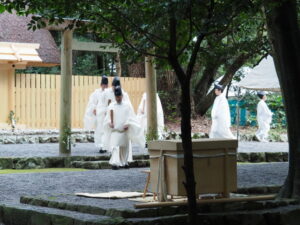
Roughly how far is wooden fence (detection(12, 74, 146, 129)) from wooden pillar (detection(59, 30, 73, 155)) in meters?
6.93

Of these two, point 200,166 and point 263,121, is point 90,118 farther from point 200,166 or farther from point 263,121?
point 200,166

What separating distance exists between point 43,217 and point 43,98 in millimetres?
15495

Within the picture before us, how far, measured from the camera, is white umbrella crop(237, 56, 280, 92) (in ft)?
58.4

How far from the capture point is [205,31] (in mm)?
6484

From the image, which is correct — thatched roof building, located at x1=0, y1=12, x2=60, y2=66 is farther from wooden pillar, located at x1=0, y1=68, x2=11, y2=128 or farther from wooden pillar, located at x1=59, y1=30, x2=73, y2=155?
wooden pillar, located at x1=59, y1=30, x2=73, y2=155

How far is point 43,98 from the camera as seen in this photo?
75.3 ft

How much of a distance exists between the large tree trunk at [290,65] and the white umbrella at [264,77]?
8679mm

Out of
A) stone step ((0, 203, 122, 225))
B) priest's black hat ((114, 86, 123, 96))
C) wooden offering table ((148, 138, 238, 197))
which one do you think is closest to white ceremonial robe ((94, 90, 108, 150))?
priest's black hat ((114, 86, 123, 96))

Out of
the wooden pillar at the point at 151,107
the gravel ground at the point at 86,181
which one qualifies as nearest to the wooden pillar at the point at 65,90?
the wooden pillar at the point at 151,107

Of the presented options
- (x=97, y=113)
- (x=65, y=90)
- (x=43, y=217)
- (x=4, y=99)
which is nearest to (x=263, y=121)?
(x=97, y=113)

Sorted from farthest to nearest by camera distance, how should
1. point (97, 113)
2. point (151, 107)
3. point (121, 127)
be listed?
point (97, 113) < point (151, 107) < point (121, 127)

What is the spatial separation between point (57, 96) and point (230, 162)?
1570 centimetres

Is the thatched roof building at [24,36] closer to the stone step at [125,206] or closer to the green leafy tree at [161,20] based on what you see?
the stone step at [125,206]

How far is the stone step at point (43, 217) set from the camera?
7086 mm
